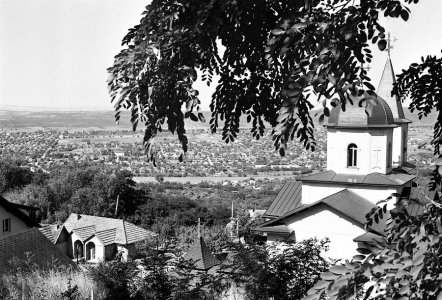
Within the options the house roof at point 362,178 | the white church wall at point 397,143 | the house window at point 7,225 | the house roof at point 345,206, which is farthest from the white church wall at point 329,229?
the house window at point 7,225

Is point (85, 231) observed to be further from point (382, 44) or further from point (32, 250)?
point (382, 44)

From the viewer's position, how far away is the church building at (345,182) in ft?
53.6

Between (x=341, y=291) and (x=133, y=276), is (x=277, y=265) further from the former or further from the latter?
(x=341, y=291)

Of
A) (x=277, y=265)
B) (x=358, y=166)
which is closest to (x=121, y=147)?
(x=358, y=166)

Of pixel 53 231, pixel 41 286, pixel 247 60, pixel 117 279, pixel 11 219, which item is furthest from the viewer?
pixel 53 231

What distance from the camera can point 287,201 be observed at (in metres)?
18.9

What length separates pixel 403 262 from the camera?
233cm

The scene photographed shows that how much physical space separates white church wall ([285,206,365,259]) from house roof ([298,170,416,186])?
4.82ft

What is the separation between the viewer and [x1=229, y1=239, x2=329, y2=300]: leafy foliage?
6117 mm

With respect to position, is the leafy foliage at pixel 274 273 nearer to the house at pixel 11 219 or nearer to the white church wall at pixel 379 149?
the white church wall at pixel 379 149

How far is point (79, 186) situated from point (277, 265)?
41463mm

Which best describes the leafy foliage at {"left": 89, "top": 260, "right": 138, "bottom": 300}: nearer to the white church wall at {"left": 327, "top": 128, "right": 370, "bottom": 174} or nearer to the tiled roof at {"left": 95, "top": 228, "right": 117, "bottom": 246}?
the white church wall at {"left": 327, "top": 128, "right": 370, "bottom": 174}

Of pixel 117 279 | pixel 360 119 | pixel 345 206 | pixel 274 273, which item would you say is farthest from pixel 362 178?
pixel 117 279

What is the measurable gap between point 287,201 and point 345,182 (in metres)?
2.39
